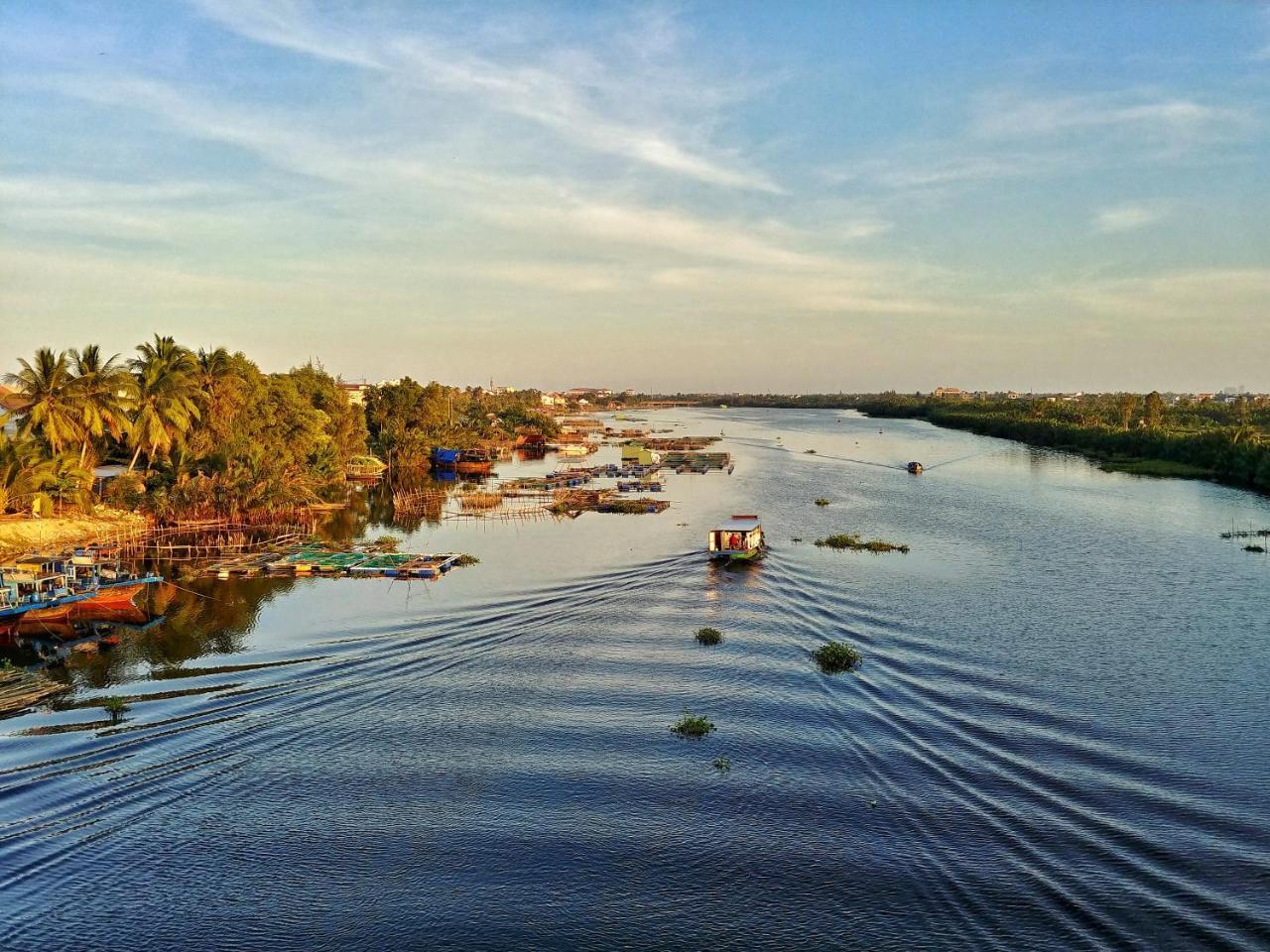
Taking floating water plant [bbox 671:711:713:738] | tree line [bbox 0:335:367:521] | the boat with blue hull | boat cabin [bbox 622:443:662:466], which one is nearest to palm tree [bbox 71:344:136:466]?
tree line [bbox 0:335:367:521]

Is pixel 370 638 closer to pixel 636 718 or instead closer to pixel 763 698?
pixel 636 718

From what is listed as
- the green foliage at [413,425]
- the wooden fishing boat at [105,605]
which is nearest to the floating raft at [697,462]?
the green foliage at [413,425]

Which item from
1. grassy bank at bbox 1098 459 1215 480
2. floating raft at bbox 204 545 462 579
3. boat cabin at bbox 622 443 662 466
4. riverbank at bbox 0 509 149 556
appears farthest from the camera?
boat cabin at bbox 622 443 662 466

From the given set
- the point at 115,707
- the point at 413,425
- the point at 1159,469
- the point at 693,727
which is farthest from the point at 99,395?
the point at 1159,469

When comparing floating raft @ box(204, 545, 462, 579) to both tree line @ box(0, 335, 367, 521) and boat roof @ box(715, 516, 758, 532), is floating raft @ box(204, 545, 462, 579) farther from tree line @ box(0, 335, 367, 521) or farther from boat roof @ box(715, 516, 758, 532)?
boat roof @ box(715, 516, 758, 532)

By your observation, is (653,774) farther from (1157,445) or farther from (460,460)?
(1157,445)

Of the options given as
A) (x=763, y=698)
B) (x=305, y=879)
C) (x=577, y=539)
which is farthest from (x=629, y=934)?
(x=577, y=539)
